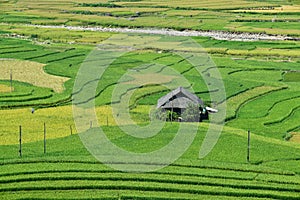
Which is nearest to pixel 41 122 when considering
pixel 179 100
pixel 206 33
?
pixel 179 100

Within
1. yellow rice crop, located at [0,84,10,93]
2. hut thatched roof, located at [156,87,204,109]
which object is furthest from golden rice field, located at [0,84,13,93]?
hut thatched roof, located at [156,87,204,109]

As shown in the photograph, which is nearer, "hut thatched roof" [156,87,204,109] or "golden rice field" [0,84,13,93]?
"hut thatched roof" [156,87,204,109]

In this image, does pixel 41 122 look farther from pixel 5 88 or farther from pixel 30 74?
pixel 30 74

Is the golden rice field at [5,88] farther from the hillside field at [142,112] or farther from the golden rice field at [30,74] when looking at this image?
the golden rice field at [30,74]

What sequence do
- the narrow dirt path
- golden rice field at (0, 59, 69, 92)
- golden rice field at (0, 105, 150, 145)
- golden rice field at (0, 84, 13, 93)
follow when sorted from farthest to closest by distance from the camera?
the narrow dirt path → golden rice field at (0, 59, 69, 92) → golden rice field at (0, 84, 13, 93) → golden rice field at (0, 105, 150, 145)

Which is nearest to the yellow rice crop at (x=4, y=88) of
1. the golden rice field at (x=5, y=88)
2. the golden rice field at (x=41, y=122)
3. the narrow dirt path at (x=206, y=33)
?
the golden rice field at (x=5, y=88)

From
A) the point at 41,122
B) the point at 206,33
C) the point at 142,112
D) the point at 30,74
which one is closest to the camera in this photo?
the point at 41,122

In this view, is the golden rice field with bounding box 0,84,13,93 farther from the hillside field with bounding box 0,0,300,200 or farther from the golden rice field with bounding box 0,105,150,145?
the golden rice field with bounding box 0,105,150,145

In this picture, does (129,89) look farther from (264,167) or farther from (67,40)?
(67,40)

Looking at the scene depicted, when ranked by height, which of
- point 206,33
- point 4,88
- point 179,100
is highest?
point 179,100

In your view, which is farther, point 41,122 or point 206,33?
point 206,33
